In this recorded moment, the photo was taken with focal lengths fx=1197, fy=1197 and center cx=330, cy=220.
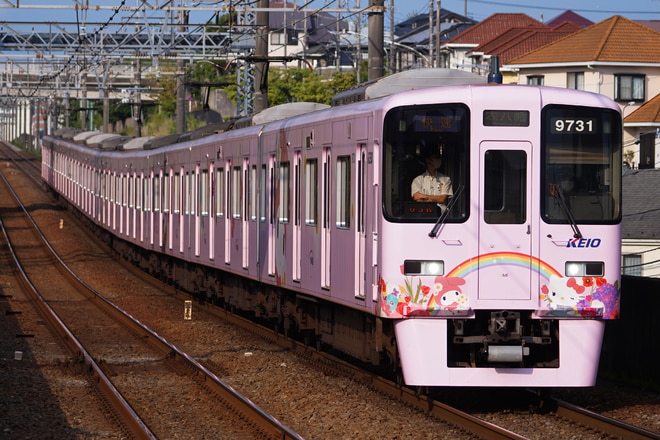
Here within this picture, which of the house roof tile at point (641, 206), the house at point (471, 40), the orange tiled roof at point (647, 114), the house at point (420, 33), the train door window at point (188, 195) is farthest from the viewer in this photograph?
the house at point (420, 33)

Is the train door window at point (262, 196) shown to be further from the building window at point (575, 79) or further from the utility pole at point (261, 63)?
the building window at point (575, 79)

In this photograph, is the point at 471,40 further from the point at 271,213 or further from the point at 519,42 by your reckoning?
the point at 271,213

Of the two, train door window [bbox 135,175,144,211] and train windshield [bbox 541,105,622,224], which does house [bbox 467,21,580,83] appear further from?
train windshield [bbox 541,105,622,224]

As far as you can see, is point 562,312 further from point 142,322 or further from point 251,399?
point 142,322

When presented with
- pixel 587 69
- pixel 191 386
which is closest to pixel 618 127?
pixel 191 386

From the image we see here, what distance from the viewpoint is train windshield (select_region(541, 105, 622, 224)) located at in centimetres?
950

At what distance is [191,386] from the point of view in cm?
1159

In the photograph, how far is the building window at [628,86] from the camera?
48.0m

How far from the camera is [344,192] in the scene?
10.9 metres

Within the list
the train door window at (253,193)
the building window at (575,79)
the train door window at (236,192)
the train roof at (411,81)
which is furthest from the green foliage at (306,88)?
the train roof at (411,81)

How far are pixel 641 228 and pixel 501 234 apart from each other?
15.9 meters

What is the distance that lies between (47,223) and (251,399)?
31862mm

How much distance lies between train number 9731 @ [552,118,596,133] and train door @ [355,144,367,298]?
5.29 feet

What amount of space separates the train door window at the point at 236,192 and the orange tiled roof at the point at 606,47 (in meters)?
33.4
